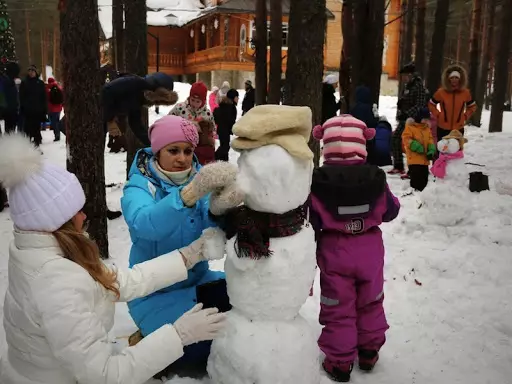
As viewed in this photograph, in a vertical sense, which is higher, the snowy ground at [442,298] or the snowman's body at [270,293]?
the snowman's body at [270,293]

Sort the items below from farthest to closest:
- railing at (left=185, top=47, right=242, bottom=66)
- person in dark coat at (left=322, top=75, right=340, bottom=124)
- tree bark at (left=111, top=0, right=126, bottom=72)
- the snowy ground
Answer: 1. railing at (left=185, top=47, right=242, bottom=66)
2. tree bark at (left=111, top=0, right=126, bottom=72)
3. person in dark coat at (left=322, top=75, right=340, bottom=124)
4. the snowy ground

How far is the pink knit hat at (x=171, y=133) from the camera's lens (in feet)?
9.13

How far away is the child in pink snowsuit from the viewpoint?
281 cm

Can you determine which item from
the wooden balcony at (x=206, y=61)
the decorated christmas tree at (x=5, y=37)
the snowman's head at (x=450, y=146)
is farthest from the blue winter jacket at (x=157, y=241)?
the wooden balcony at (x=206, y=61)

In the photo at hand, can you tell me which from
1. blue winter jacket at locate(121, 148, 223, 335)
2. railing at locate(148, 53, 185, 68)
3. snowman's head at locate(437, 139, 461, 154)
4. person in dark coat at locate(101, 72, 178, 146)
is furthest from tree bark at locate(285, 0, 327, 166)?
railing at locate(148, 53, 185, 68)

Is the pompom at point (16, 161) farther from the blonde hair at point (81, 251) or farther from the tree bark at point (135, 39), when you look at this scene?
the tree bark at point (135, 39)

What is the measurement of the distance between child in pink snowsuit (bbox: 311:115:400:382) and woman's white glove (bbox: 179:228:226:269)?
736 millimetres

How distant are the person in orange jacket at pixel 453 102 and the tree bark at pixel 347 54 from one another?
6.93 ft

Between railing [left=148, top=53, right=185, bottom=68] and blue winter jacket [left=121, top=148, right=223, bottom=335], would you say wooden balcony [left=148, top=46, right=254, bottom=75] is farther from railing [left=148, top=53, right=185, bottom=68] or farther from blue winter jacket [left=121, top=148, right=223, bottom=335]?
blue winter jacket [left=121, top=148, right=223, bottom=335]

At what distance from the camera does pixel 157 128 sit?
285cm

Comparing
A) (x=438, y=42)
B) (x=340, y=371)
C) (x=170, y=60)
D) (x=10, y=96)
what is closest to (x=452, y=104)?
(x=438, y=42)

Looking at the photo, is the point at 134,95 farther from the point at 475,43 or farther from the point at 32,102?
the point at 475,43

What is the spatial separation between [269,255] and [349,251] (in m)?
0.84

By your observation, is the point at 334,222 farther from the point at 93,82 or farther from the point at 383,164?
the point at 383,164
